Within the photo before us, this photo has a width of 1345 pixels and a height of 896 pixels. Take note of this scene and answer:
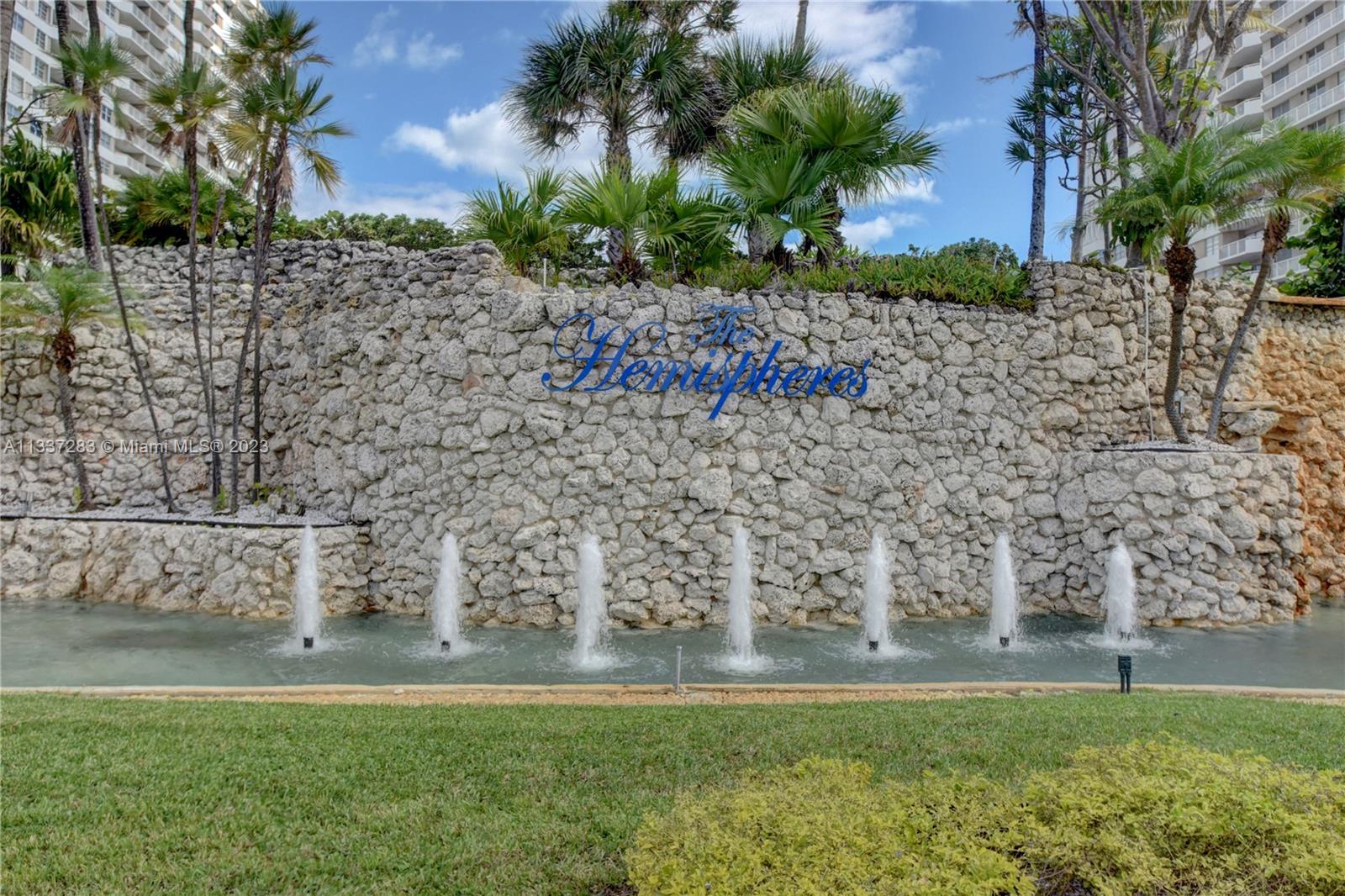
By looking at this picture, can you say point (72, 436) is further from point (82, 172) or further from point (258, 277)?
point (258, 277)

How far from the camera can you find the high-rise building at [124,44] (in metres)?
39.2

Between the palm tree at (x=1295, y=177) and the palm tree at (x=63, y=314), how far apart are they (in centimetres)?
1681

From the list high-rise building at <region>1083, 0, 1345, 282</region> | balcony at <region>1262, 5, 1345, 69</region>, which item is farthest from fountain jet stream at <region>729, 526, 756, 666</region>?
balcony at <region>1262, 5, 1345, 69</region>

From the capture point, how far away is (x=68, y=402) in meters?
13.3

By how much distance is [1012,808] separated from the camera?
11.1 ft

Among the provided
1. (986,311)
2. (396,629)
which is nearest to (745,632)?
(396,629)

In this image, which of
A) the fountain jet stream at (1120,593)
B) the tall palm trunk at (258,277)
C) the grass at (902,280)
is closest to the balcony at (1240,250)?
the grass at (902,280)

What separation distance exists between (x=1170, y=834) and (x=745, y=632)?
645cm

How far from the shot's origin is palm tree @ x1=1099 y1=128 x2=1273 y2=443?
34.4 feet

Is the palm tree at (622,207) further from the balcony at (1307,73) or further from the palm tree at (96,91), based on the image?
the balcony at (1307,73)

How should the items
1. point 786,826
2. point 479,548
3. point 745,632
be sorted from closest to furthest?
point 786,826, point 745,632, point 479,548

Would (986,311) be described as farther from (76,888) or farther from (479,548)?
(76,888)

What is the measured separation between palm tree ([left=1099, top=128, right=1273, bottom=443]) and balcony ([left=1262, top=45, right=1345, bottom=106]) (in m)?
37.3

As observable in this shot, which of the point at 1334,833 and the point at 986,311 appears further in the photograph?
the point at 986,311
